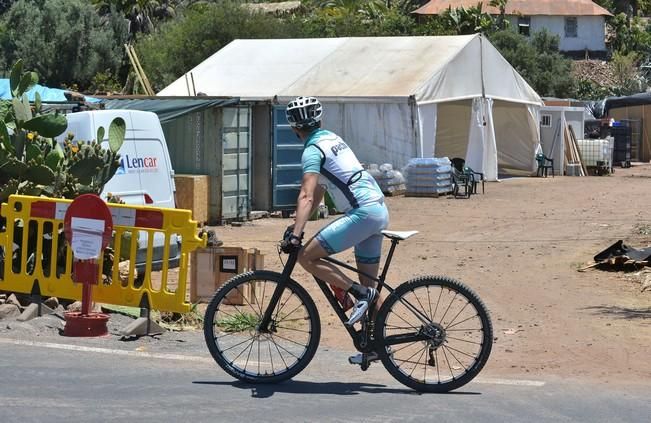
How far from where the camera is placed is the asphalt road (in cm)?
667

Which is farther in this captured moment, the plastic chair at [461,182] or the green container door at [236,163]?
the plastic chair at [461,182]

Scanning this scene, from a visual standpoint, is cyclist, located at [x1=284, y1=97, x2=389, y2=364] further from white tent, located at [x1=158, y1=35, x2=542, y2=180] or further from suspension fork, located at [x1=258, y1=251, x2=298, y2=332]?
white tent, located at [x1=158, y1=35, x2=542, y2=180]

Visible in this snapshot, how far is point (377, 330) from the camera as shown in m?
7.41

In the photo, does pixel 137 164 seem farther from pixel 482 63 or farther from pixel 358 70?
pixel 482 63

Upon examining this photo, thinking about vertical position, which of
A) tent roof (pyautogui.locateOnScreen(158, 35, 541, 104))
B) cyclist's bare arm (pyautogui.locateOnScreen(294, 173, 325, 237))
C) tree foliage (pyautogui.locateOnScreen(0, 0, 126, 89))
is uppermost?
tree foliage (pyautogui.locateOnScreen(0, 0, 126, 89))

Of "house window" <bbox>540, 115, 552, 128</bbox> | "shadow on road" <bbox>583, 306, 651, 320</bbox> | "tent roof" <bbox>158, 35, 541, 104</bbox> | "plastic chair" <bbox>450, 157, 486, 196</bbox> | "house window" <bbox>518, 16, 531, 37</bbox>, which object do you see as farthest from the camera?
"house window" <bbox>518, 16, 531, 37</bbox>

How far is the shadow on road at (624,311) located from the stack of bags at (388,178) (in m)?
15.1

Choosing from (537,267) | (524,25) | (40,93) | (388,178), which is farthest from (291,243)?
(524,25)

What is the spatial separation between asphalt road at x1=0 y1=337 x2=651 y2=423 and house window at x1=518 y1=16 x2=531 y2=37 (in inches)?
2741

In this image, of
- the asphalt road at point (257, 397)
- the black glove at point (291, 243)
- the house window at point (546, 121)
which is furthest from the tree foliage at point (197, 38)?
the black glove at point (291, 243)

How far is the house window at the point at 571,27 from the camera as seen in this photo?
77.6m

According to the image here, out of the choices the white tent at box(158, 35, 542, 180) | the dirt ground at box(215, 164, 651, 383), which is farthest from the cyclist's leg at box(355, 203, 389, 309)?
the white tent at box(158, 35, 542, 180)

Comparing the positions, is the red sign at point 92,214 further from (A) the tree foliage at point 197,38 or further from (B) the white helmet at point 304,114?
(A) the tree foliage at point 197,38

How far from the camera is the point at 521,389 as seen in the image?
7.59m
